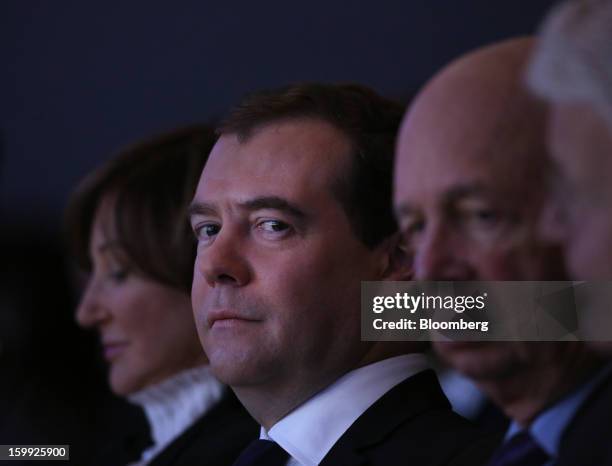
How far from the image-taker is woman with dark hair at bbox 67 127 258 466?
1.78 meters

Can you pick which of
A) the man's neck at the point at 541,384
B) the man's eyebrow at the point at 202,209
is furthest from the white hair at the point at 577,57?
the man's eyebrow at the point at 202,209

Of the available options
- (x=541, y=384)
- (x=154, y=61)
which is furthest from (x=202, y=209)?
(x=154, y=61)

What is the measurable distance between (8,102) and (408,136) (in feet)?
7.36

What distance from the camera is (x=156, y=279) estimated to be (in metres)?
1.81

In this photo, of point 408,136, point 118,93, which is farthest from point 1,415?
point 408,136

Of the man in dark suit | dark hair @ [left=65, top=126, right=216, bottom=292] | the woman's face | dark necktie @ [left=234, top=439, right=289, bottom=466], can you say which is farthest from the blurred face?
the woman's face

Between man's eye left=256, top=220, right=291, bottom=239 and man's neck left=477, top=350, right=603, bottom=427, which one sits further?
man's eye left=256, top=220, right=291, bottom=239

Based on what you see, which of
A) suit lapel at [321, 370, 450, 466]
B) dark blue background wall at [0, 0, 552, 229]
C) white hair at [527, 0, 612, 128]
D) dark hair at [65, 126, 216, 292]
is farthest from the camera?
dark blue background wall at [0, 0, 552, 229]

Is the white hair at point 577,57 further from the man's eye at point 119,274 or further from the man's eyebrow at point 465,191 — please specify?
the man's eye at point 119,274

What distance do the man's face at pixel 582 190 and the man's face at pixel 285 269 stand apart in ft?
1.34

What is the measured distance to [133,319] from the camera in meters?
1.84

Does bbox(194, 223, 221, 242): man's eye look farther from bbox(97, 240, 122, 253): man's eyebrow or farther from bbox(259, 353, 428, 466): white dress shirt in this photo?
bbox(97, 240, 122, 253): man's eyebrow

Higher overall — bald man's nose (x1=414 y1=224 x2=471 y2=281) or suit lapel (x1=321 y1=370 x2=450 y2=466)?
bald man's nose (x1=414 y1=224 x2=471 y2=281)

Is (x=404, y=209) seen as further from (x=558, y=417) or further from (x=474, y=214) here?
(x=558, y=417)
